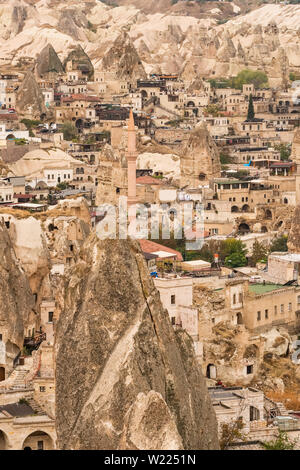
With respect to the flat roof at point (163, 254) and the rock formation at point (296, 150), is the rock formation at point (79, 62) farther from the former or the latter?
the flat roof at point (163, 254)

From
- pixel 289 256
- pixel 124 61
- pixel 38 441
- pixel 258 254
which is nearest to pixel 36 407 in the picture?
pixel 38 441

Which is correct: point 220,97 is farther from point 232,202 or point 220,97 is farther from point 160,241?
point 160,241

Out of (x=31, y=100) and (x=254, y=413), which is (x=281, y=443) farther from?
(x=31, y=100)

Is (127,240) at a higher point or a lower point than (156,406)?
higher

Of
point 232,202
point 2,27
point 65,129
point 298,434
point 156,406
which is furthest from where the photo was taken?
point 2,27

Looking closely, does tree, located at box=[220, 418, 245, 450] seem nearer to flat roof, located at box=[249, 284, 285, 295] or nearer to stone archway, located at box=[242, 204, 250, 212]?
flat roof, located at box=[249, 284, 285, 295]

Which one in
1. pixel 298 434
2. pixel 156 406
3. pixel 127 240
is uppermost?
pixel 127 240

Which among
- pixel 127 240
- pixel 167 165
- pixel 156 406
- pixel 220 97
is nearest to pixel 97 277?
pixel 127 240

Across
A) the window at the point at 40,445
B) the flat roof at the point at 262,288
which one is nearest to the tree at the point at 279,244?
the flat roof at the point at 262,288
